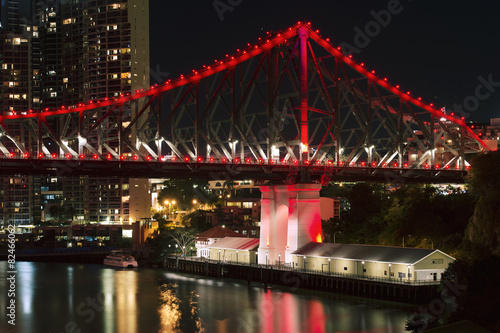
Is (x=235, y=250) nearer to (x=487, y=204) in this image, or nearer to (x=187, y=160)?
(x=187, y=160)

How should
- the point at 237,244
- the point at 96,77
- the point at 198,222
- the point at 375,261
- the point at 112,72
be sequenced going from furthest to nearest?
1. the point at 96,77
2. the point at 112,72
3. the point at 198,222
4. the point at 237,244
5. the point at 375,261

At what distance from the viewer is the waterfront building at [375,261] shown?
52188 millimetres

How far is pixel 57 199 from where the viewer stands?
497 ft

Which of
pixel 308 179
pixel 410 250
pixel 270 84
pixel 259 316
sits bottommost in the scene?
pixel 259 316

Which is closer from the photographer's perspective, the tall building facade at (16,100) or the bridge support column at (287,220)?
the bridge support column at (287,220)

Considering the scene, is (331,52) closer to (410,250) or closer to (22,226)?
(410,250)

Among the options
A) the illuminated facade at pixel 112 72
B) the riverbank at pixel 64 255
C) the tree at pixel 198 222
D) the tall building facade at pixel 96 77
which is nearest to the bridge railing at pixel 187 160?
the tree at pixel 198 222

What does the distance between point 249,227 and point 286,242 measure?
3048cm

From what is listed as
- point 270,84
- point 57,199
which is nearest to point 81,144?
point 270,84

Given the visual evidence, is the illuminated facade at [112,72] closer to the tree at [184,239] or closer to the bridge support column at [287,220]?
the tree at [184,239]

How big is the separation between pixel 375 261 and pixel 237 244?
22.2 metres

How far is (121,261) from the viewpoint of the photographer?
3332 inches

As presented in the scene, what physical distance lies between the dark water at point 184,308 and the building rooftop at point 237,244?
20.4 feet

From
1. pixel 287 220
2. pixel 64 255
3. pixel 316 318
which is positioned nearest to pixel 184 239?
pixel 64 255
